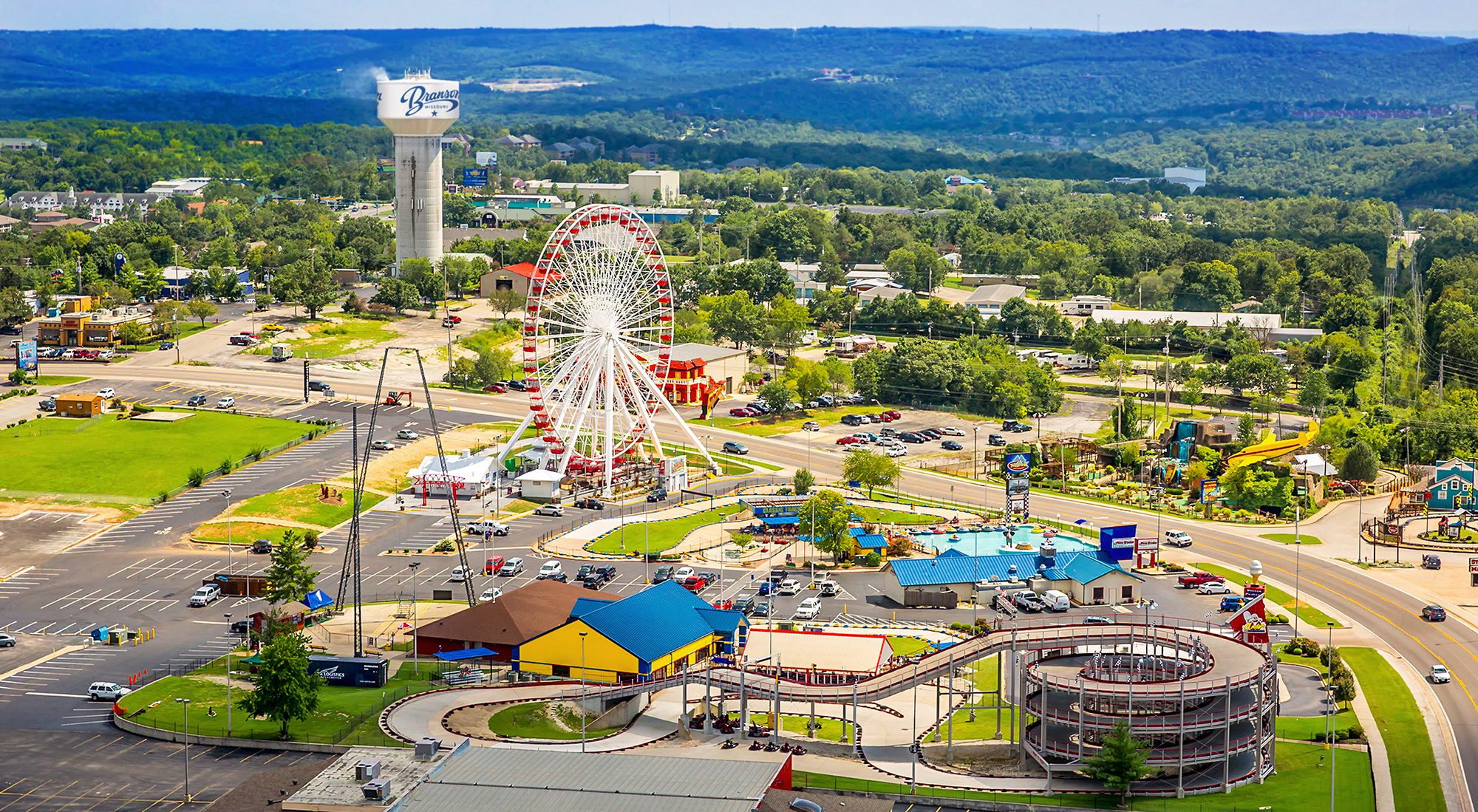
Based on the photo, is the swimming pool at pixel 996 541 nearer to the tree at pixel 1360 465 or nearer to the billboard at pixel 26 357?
the tree at pixel 1360 465

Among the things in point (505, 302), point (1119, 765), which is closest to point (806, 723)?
point (1119, 765)

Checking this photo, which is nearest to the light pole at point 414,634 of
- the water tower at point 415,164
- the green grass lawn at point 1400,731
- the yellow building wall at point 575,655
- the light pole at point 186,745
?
the yellow building wall at point 575,655

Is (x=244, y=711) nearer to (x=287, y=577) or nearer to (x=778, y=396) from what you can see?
(x=287, y=577)

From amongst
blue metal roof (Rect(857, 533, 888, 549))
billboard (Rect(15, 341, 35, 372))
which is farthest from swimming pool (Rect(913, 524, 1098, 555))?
billboard (Rect(15, 341, 35, 372))

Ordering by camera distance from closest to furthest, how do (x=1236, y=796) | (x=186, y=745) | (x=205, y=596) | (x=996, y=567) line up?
(x=1236, y=796)
(x=186, y=745)
(x=205, y=596)
(x=996, y=567)

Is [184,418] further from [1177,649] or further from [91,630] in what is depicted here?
[1177,649]

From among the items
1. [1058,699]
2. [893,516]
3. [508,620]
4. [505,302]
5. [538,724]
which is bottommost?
[538,724]

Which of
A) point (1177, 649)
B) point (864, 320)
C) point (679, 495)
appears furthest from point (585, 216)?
point (864, 320)
